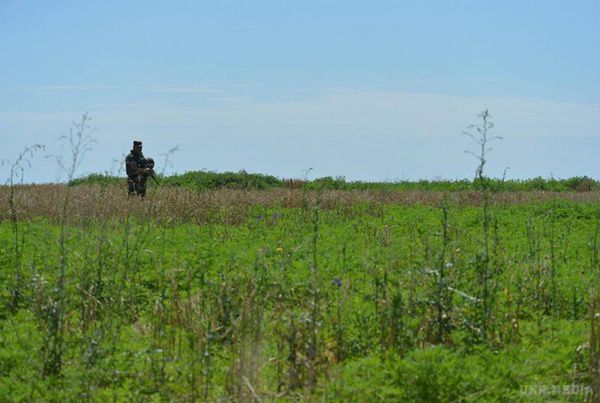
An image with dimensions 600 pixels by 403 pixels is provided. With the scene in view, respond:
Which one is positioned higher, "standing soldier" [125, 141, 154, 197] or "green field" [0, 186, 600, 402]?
"standing soldier" [125, 141, 154, 197]

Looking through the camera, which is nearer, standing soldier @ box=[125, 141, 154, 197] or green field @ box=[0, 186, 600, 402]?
green field @ box=[0, 186, 600, 402]

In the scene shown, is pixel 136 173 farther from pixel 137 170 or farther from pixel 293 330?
pixel 293 330

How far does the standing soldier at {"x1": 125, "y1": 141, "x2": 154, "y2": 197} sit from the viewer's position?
2027cm

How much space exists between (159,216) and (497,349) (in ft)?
32.6

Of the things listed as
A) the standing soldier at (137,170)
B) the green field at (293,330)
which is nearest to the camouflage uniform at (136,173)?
the standing soldier at (137,170)

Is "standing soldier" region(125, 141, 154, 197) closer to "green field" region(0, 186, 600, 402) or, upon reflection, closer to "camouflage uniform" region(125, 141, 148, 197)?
"camouflage uniform" region(125, 141, 148, 197)

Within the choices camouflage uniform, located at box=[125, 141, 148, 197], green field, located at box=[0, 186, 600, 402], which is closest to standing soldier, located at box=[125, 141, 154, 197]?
camouflage uniform, located at box=[125, 141, 148, 197]

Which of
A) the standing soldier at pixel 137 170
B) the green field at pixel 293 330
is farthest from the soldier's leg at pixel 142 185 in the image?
the green field at pixel 293 330

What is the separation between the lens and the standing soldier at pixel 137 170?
20.3m

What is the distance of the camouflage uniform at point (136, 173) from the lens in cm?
2022

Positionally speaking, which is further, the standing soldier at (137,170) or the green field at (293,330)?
the standing soldier at (137,170)

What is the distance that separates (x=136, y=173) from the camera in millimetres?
20516

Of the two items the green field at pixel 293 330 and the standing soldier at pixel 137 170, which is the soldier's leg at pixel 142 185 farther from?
the green field at pixel 293 330

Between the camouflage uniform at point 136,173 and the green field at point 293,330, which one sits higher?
the camouflage uniform at point 136,173
